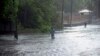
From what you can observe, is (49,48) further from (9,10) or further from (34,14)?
(34,14)

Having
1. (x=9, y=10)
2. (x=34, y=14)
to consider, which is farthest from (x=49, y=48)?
(x=34, y=14)

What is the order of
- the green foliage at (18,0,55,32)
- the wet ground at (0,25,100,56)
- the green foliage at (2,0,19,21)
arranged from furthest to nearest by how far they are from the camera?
the green foliage at (18,0,55,32)
the green foliage at (2,0,19,21)
the wet ground at (0,25,100,56)

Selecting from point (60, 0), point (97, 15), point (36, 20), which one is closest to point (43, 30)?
point (36, 20)

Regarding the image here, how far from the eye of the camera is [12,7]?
171 feet

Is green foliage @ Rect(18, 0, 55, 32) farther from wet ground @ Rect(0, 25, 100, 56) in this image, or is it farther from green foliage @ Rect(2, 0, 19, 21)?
wet ground @ Rect(0, 25, 100, 56)

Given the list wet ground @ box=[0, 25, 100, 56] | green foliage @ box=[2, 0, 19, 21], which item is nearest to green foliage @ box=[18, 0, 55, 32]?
green foliage @ box=[2, 0, 19, 21]

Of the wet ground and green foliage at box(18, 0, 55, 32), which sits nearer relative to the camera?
the wet ground

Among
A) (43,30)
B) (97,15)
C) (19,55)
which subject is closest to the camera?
(19,55)

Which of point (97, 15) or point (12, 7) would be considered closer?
point (12, 7)

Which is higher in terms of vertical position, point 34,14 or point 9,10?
point 9,10

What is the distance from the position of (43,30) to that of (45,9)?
621 centimetres

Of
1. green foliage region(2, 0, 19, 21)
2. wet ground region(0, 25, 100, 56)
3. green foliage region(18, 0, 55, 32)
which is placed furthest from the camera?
green foliage region(18, 0, 55, 32)

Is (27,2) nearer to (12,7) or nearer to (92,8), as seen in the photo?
(12,7)

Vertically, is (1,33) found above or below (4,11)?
below
